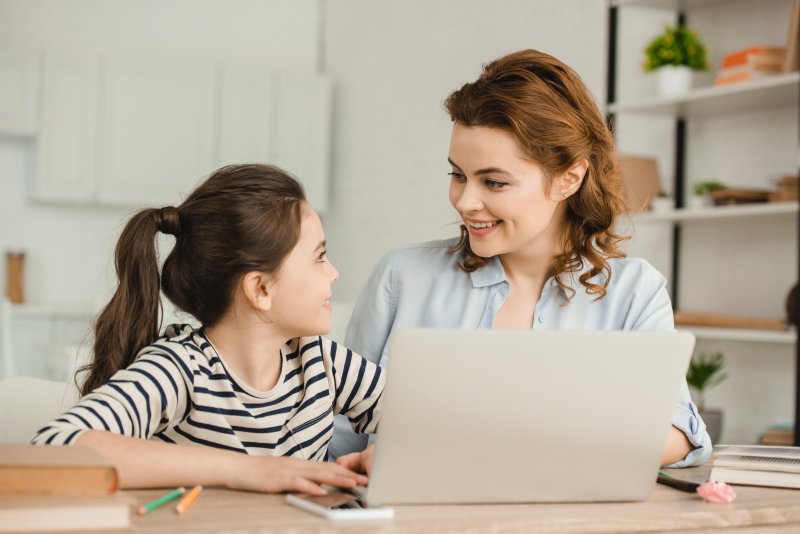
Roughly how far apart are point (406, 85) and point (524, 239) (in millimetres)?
3700

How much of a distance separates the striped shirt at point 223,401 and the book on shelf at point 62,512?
17 centimetres

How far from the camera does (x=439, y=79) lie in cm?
500

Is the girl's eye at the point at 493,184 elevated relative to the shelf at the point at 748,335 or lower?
elevated

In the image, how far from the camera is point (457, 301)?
1.89 meters

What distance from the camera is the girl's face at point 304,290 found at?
1447mm

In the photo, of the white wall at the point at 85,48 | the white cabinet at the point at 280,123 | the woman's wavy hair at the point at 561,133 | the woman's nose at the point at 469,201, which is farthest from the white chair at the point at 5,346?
the woman's nose at the point at 469,201

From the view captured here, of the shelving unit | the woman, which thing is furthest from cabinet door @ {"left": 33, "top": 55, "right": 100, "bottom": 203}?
the woman

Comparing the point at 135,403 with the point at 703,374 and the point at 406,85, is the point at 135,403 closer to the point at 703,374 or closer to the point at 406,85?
the point at 703,374

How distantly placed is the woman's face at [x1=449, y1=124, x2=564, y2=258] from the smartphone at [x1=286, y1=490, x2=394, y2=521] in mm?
701

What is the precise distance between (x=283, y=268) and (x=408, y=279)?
0.47m

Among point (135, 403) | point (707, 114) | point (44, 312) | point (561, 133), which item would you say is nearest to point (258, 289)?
point (135, 403)

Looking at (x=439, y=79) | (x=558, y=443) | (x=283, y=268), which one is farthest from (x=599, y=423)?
(x=439, y=79)

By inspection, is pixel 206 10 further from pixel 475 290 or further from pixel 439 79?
pixel 475 290

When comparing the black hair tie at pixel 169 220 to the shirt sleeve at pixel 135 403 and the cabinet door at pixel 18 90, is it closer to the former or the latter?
the shirt sleeve at pixel 135 403
